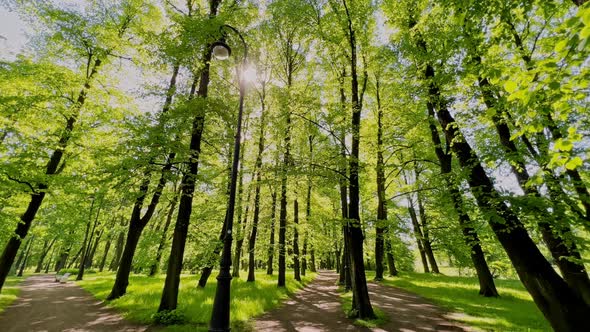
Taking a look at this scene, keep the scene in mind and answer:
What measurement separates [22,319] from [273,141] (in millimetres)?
13567

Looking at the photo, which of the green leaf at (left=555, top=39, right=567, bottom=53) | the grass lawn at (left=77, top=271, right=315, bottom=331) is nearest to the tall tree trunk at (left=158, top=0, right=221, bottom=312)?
the grass lawn at (left=77, top=271, right=315, bottom=331)

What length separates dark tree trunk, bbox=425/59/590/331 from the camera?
17.8 feet

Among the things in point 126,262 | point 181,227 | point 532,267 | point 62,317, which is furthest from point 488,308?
point 62,317

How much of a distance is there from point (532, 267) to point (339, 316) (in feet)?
21.9

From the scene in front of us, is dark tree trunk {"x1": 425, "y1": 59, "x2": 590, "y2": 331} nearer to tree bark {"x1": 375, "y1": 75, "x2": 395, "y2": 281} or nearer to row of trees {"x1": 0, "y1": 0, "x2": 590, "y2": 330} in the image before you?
row of trees {"x1": 0, "y1": 0, "x2": 590, "y2": 330}

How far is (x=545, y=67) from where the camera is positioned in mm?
2666

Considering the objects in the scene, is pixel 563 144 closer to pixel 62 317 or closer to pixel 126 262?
pixel 62 317

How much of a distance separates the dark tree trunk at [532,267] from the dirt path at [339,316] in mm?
3430

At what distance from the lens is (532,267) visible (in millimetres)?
5953

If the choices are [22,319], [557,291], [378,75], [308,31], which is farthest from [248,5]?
[22,319]

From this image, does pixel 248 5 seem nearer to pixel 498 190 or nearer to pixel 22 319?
pixel 498 190

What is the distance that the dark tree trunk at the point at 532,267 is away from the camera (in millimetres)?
5418

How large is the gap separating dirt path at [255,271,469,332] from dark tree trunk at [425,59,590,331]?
3.43 metres

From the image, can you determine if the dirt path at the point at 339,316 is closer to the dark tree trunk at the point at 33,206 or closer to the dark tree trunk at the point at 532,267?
the dark tree trunk at the point at 532,267
